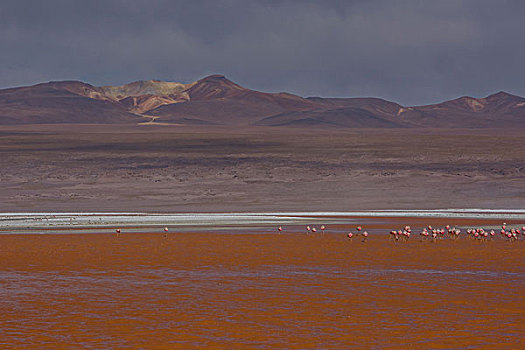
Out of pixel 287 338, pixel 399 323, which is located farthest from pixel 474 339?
pixel 287 338

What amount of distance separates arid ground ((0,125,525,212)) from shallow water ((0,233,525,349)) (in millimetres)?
32213

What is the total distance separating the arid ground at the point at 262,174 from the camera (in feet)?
199

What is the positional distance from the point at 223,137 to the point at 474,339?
300 feet

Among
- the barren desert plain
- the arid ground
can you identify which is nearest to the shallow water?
the barren desert plain

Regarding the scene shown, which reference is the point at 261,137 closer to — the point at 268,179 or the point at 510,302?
the point at 268,179

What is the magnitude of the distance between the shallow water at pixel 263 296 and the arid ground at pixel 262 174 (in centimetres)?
3221

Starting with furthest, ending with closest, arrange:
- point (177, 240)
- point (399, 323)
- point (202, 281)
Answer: point (177, 240) < point (202, 281) < point (399, 323)

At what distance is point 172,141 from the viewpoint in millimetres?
97750

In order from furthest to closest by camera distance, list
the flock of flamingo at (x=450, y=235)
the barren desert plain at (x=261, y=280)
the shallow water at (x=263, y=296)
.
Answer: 1. the flock of flamingo at (x=450, y=235)
2. the barren desert plain at (x=261, y=280)
3. the shallow water at (x=263, y=296)

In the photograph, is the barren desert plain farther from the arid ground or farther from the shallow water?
the arid ground

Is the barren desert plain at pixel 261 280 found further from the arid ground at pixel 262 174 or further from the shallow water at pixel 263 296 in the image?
the arid ground at pixel 262 174

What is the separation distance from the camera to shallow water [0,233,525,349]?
11.8 metres

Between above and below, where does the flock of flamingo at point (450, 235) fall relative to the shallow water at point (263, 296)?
below

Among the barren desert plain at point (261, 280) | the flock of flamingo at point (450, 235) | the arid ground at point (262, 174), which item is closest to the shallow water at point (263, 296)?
the barren desert plain at point (261, 280)
